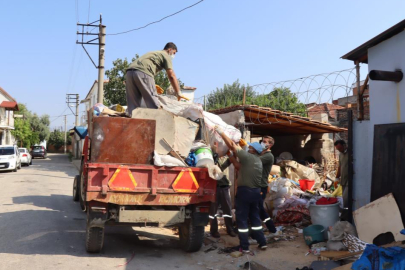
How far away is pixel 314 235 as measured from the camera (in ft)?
20.5

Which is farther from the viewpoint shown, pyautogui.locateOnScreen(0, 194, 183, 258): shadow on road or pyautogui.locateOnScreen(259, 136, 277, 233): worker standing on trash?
pyautogui.locateOnScreen(259, 136, 277, 233): worker standing on trash

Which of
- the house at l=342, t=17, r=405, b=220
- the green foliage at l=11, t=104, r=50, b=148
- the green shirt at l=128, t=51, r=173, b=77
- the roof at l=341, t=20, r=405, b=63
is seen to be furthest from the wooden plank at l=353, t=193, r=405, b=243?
the green foliage at l=11, t=104, r=50, b=148

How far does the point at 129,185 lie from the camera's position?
212 inches

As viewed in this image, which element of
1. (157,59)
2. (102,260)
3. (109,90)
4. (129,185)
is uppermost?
(109,90)

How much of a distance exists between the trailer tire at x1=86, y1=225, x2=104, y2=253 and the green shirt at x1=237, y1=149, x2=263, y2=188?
2.26 meters

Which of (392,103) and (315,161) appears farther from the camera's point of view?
(315,161)

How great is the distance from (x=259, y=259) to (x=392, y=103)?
3092mm

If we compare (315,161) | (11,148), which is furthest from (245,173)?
(11,148)

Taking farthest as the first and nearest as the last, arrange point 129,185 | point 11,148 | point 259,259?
point 11,148
point 259,259
point 129,185

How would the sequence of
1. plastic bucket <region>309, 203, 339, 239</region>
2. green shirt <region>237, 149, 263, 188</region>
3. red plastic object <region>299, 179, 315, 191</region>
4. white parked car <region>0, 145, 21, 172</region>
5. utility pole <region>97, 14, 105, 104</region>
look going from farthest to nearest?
1. white parked car <region>0, 145, 21, 172</region>
2. utility pole <region>97, 14, 105, 104</region>
3. red plastic object <region>299, 179, 315, 191</region>
4. plastic bucket <region>309, 203, 339, 239</region>
5. green shirt <region>237, 149, 263, 188</region>

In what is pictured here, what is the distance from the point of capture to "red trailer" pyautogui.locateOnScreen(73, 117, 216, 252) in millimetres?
5316

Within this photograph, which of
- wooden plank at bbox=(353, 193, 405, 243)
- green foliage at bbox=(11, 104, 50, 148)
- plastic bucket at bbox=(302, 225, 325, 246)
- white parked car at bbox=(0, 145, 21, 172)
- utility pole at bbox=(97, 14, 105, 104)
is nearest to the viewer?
wooden plank at bbox=(353, 193, 405, 243)

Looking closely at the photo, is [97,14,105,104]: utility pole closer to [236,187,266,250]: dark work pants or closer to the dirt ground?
the dirt ground

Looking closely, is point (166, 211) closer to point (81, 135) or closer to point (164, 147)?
point (164, 147)
